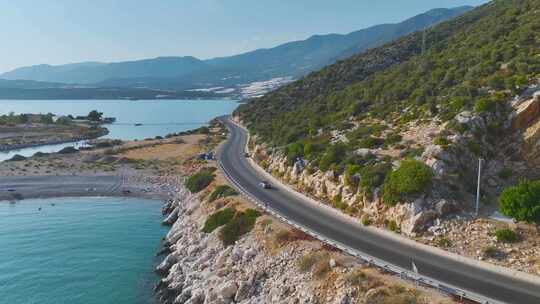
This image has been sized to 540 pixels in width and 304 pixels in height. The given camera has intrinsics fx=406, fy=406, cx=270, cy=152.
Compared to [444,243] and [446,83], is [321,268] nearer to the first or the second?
[444,243]

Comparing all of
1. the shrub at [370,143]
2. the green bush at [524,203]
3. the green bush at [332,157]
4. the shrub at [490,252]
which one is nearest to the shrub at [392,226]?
the shrub at [490,252]

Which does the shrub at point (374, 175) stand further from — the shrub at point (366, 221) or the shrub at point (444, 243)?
the shrub at point (444, 243)

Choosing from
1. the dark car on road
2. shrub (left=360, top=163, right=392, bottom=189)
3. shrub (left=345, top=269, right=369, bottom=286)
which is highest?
shrub (left=360, top=163, right=392, bottom=189)

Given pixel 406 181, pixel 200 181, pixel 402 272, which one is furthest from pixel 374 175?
pixel 200 181

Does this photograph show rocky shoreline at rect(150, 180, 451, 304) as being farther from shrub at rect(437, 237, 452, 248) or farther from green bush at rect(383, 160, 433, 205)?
green bush at rect(383, 160, 433, 205)

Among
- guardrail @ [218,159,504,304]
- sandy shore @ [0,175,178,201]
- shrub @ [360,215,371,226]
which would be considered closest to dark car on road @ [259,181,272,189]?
guardrail @ [218,159,504,304]

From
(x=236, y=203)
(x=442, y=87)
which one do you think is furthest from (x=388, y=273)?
(x=442, y=87)
